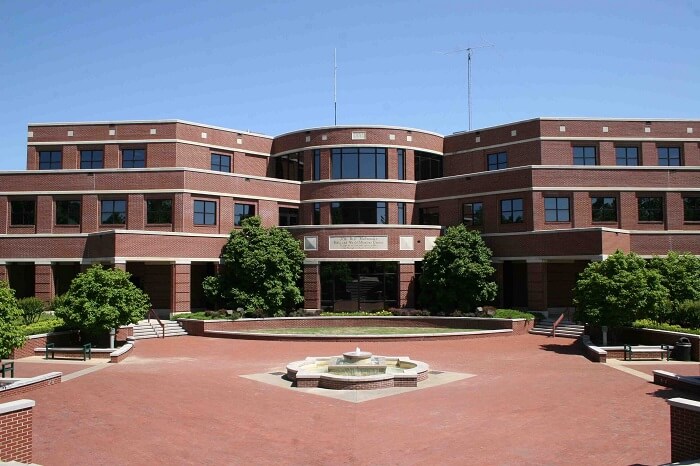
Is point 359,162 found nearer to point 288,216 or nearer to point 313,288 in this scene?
point 288,216

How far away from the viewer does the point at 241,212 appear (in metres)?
41.8

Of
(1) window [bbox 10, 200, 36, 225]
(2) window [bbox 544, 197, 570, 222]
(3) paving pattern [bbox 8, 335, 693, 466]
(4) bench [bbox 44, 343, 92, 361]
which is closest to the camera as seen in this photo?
(3) paving pattern [bbox 8, 335, 693, 466]

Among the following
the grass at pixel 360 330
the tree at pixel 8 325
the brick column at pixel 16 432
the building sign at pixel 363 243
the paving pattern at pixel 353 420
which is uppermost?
the building sign at pixel 363 243

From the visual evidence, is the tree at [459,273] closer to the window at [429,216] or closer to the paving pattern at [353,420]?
the window at [429,216]

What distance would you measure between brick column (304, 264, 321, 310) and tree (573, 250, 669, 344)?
17.7 m

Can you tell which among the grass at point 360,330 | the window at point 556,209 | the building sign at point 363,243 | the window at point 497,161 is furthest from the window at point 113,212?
the window at point 556,209

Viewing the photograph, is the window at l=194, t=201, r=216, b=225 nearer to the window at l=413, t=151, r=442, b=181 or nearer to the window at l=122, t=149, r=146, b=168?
the window at l=122, t=149, r=146, b=168

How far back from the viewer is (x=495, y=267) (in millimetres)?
39625

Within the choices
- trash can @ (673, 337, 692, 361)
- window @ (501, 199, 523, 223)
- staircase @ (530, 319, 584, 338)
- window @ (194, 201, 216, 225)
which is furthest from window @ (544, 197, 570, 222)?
window @ (194, 201, 216, 225)

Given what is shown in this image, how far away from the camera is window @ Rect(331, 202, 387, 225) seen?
42.1 m

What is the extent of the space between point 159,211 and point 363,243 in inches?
529

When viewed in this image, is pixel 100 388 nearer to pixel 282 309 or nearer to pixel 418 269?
pixel 282 309

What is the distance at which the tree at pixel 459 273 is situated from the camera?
36.8 metres

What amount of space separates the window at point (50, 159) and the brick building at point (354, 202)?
7 cm
